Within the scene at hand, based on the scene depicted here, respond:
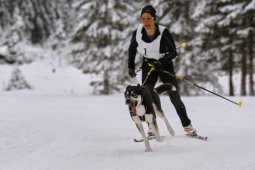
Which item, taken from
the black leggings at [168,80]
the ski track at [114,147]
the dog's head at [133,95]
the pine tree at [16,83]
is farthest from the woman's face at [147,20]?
the pine tree at [16,83]

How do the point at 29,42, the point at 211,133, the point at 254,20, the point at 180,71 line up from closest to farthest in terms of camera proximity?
1. the point at 211,133
2. the point at 254,20
3. the point at 180,71
4. the point at 29,42

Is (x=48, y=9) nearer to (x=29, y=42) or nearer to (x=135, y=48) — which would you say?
(x=29, y=42)

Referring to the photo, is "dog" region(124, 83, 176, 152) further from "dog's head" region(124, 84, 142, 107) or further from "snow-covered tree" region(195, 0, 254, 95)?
"snow-covered tree" region(195, 0, 254, 95)

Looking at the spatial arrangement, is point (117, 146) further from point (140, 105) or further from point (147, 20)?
point (147, 20)

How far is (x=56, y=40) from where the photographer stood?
40.8 metres

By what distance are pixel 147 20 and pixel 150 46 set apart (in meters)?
0.51

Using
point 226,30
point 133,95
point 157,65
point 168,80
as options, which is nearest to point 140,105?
point 133,95

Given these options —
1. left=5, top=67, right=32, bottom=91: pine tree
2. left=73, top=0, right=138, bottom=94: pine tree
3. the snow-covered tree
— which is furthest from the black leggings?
left=5, top=67, right=32, bottom=91: pine tree

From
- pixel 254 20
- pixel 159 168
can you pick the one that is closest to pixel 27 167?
pixel 159 168

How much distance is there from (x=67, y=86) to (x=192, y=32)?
15.3 m

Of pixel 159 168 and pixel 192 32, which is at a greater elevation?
pixel 192 32

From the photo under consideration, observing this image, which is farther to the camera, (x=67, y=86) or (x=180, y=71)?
(x=67, y=86)

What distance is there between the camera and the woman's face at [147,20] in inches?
241

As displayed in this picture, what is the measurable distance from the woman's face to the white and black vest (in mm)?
221
